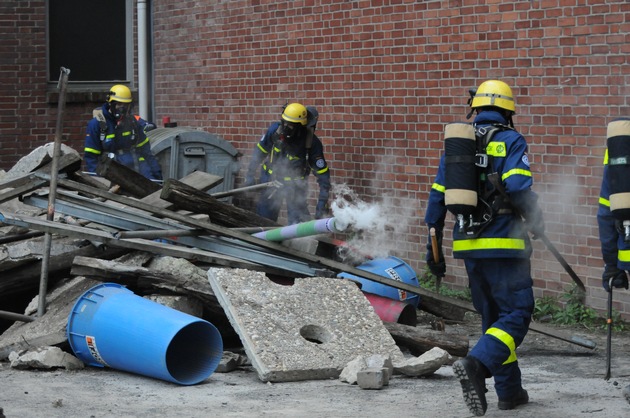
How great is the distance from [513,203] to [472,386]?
3.69 feet

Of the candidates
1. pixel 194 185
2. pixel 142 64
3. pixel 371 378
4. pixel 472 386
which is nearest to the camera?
pixel 472 386

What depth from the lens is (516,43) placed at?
9.84 metres

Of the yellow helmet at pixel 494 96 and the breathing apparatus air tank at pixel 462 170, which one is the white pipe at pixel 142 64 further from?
the breathing apparatus air tank at pixel 462 170

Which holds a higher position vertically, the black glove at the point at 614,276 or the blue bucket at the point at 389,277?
the black glove at the point at 614,276

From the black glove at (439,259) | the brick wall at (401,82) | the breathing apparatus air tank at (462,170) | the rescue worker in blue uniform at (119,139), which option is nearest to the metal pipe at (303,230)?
the black glove at (439,259)

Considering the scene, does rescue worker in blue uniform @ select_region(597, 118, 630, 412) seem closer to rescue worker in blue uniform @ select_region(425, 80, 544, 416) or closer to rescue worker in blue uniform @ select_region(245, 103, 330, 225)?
rescue worker in blue uniform @ select_region(425, 80, 544, 416)

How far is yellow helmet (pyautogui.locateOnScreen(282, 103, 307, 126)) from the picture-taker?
1126 centimetres

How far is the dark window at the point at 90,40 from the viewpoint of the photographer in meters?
16.1

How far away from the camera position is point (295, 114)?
11.3 m

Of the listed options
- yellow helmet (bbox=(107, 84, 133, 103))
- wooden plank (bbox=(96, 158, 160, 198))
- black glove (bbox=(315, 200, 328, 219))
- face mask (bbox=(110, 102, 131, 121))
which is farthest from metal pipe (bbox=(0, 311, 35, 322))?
yellow helmet (bbox=(107, 84, 133, 103))

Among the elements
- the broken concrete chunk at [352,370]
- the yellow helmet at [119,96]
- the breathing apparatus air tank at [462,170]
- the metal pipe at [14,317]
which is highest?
the yellow helmet at [119,96]

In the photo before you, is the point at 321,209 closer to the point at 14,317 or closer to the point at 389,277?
the point at 389,277

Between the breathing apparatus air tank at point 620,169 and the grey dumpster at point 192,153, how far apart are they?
23.7 feet

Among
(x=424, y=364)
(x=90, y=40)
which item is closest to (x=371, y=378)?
(x=424, y=364)
